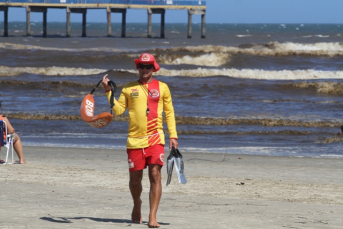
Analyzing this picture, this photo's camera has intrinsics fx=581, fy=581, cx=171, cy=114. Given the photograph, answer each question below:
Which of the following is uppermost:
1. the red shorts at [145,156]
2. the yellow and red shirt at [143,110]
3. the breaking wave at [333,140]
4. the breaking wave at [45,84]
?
the yellow and red shirt at [143,110]

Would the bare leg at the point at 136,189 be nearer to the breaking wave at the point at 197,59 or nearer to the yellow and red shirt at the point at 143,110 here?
the yellow and red shirt at the point at 143,110

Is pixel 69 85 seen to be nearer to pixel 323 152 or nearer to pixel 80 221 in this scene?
pixel 323 152

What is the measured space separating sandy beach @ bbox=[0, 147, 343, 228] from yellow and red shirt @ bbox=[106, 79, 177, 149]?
2.37ft

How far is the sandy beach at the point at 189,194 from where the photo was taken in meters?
4.94

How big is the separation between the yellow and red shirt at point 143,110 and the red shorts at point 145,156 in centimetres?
Answer: 3

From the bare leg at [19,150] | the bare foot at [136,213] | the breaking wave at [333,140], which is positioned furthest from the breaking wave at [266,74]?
the bare foot at [136,213]

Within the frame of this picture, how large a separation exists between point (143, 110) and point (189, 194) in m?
2.07

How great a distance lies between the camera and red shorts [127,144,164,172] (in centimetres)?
457

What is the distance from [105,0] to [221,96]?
36772 millimetres

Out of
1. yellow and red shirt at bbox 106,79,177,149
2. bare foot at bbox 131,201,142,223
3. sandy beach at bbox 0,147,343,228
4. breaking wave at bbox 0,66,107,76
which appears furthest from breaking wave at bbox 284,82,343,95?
yellow and red shirt at bbox 106,79,177,149

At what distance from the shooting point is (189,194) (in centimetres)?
639

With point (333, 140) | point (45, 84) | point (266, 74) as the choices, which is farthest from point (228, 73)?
point (333, 140)

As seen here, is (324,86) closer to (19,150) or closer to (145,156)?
(19,150)

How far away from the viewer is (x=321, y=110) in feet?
56.4
